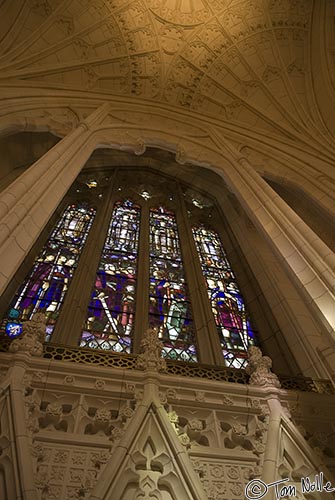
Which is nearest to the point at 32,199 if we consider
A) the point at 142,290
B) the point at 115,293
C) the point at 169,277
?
the point at 115,293

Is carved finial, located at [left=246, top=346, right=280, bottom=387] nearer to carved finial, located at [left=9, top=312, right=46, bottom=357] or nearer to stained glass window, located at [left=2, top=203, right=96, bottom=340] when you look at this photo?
carved finial, located at [left=9, top=312, right=46, bottom=357]

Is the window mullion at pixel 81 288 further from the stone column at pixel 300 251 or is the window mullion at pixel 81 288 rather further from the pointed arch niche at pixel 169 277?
the stone column at pixel 300 251

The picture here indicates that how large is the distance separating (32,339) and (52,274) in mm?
2421

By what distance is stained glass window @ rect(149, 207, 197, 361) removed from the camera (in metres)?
4.84

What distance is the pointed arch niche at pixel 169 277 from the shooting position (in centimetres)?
479

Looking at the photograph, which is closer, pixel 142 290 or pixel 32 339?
pixel 32 339

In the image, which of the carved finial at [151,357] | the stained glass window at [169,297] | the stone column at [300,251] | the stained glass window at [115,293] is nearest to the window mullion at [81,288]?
the stained glass window at [115,293]

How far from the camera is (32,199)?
3754mm

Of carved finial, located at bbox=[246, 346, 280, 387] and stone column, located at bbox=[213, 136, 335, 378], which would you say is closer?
stone column, located at bbox=[213, 136, 335, 378]

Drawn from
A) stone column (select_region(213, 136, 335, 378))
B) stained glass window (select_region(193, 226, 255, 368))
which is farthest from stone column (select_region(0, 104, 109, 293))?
stained glass window (select_region(193, 226, 255, 368))

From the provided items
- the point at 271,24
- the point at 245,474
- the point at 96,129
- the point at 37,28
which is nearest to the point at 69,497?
the point at 245,474

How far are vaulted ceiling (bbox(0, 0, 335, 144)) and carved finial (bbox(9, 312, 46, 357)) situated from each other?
223 inches

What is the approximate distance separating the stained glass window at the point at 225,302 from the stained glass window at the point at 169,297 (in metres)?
0.43

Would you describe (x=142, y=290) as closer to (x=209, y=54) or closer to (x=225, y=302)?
(x=225, y=302)
